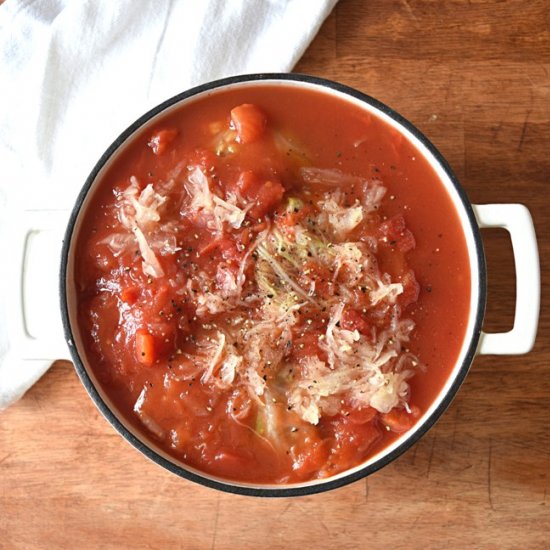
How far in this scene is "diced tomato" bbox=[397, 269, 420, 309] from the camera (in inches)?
99.4

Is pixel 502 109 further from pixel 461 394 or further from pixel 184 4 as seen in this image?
pixel 184 4

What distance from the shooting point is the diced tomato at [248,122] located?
8.46 ft

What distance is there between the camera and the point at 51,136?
3.12 metres

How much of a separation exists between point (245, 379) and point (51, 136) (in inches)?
54.0

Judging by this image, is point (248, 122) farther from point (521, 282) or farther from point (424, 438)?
point (424, 438)

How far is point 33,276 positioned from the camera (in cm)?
270

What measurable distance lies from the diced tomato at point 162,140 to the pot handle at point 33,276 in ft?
1.35

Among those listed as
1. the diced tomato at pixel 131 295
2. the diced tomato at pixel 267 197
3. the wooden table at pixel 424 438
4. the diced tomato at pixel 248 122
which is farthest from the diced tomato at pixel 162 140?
the wooden table at pixel 424 438

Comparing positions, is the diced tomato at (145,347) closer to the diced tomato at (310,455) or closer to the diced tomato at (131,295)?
the diced tomato at (131,295)

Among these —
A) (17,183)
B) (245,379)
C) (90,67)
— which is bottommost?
(245,379)

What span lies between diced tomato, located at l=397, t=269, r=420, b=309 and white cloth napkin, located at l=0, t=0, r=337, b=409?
109 centimetres

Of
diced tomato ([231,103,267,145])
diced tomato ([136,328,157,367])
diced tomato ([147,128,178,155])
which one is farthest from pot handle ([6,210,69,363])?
diced tomato ([231,103,267,145])

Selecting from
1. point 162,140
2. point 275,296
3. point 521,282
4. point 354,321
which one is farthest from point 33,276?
point 521,282

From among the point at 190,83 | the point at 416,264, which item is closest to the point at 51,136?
the point at 190,83
